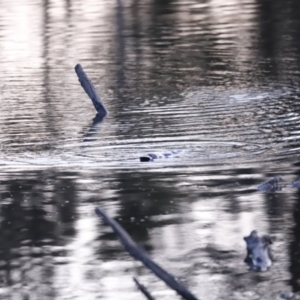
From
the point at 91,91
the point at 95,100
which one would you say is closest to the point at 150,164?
the point at 95,100

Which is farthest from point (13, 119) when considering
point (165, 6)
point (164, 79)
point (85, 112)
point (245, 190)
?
point (165, 6)

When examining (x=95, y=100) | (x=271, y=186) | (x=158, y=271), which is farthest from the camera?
(x=95, y=100)

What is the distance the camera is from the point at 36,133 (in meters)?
13.2

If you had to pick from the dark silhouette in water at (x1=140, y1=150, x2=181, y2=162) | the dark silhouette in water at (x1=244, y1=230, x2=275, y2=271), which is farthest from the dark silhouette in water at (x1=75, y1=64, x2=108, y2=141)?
the dark silhouette in water at (x1=244, y1=230, x2=275, y2=271)

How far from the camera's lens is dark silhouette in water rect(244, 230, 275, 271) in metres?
7.55

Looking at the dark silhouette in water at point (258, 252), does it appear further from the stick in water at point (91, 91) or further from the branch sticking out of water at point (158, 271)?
the stick in water at point (91, 91)

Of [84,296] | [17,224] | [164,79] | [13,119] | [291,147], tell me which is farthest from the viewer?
[164,79]

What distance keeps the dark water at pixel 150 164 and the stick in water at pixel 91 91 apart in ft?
0.62

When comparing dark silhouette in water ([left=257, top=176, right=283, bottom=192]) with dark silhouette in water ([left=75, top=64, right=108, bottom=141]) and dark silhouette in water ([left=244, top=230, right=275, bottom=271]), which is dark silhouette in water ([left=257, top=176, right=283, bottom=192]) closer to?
dark silhouette in water ([left=244, top=230, right=275, bottom=271])

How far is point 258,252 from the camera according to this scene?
25.2ft

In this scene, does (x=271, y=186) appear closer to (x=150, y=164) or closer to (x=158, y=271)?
(x=150, y=164)

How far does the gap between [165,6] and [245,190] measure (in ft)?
81.1

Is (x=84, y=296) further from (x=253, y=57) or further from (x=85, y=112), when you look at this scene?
(x=253, y=57)

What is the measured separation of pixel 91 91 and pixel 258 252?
737 cm
